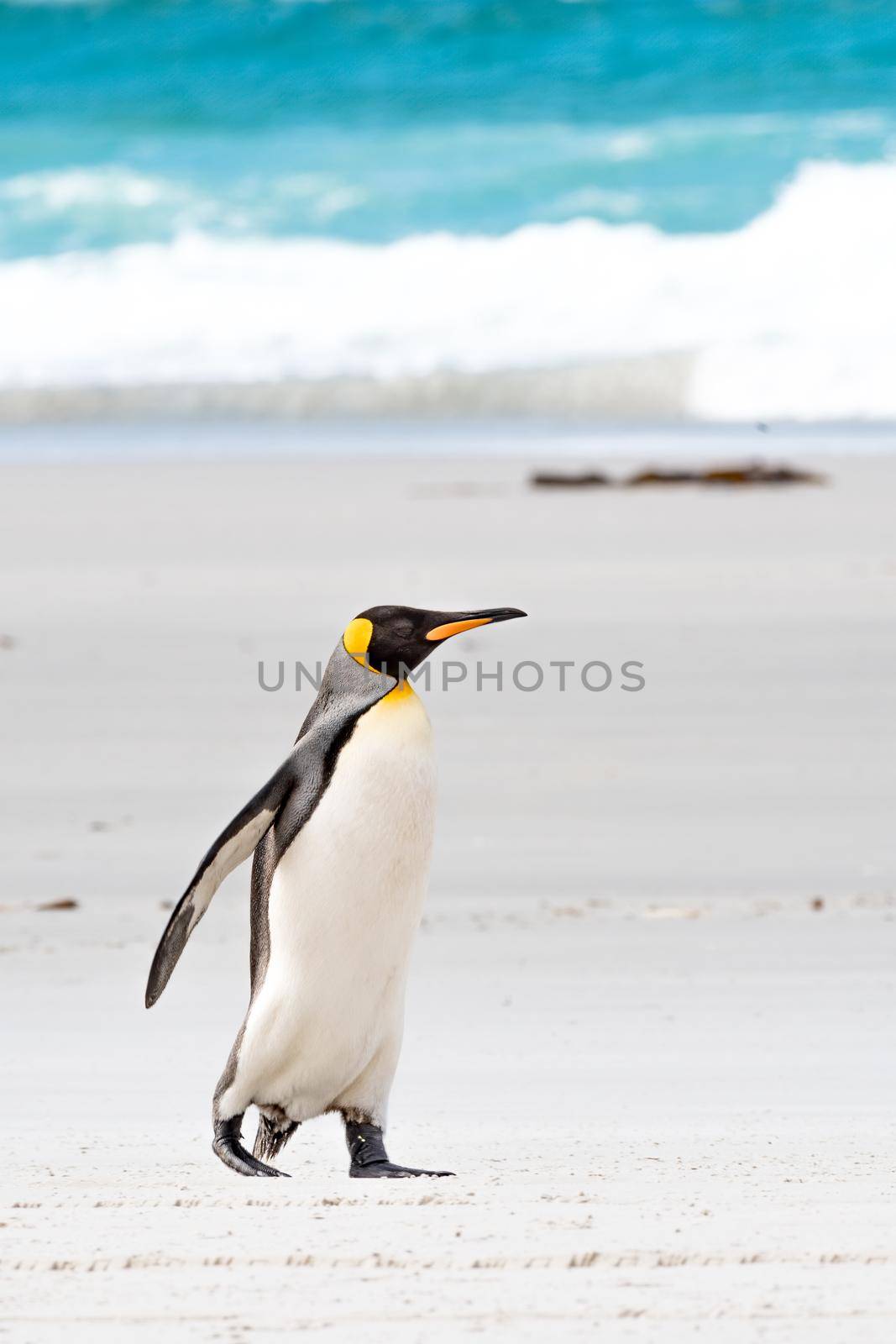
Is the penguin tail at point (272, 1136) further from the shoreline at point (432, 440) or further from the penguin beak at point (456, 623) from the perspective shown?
the shoreline at point (432, 440)

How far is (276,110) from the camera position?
38344 millimetres

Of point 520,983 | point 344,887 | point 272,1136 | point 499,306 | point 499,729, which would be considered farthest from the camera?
point 499,306

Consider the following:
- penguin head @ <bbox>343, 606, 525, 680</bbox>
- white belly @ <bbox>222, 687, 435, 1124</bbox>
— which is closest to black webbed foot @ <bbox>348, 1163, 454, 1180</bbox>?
white belly @ <bbox>222, 687, 435, 1124</bbox>

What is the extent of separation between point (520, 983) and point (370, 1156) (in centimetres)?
125

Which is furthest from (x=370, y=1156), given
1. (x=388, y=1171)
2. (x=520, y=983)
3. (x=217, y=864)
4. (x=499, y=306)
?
(x=499, y=306)

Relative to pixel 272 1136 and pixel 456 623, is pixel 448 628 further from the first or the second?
pixel 272 1136

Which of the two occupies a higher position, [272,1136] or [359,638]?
[359,638]

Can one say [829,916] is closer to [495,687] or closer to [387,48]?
[495,687]

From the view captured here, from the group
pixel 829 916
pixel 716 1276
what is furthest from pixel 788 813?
pixel 716 1276

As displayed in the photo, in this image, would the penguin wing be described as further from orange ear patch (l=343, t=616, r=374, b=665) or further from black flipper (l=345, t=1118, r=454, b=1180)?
black flipper (l=345, t=1118, r=454, b=1180)

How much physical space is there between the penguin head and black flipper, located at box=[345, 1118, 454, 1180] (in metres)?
0.73

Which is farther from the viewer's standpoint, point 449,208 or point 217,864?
point 449,208

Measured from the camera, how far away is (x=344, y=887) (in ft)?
11.3

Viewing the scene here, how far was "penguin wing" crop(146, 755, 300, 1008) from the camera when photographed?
338 centimetres
